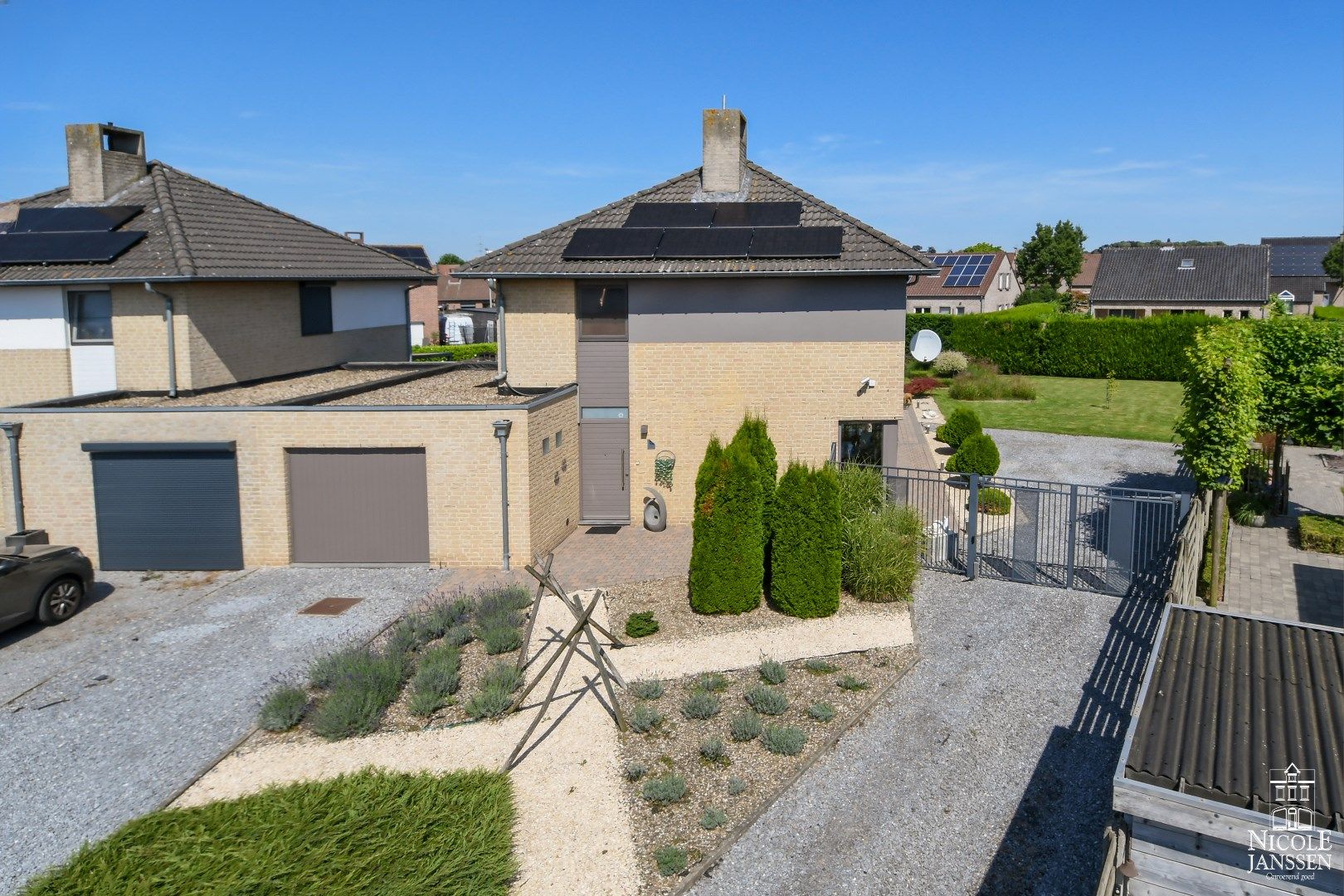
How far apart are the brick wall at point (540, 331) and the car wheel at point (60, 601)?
28.1ft

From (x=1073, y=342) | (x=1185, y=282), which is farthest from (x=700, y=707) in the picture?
(x=1185, y=282)

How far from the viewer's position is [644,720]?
34.6 feet

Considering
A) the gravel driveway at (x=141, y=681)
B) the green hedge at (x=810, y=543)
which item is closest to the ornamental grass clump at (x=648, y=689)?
the green hedge at (x=810, y=543)

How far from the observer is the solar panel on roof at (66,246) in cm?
1939

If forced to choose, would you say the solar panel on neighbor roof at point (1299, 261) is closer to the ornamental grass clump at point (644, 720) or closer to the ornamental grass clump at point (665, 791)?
the ornamental grass clump at point (644, 720)

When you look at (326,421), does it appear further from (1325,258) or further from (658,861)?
(1325,258)

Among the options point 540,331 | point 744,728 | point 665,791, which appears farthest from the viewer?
point 540,331

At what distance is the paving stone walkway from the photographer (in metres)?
14.4

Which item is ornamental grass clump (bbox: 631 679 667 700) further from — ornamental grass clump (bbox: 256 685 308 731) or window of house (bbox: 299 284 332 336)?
window of house (bbox: 299 284 332 336)

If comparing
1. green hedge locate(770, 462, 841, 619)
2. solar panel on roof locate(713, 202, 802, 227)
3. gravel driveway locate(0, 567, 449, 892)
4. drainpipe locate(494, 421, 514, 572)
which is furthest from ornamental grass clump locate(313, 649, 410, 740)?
solar panel on roof locate(713, 202, 802, 227)

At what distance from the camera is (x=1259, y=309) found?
53156mm

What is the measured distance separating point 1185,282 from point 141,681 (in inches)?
2351

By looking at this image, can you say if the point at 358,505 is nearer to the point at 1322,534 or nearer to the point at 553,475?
the point at 553,475

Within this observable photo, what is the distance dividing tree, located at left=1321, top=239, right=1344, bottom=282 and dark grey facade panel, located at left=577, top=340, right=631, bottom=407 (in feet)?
217
